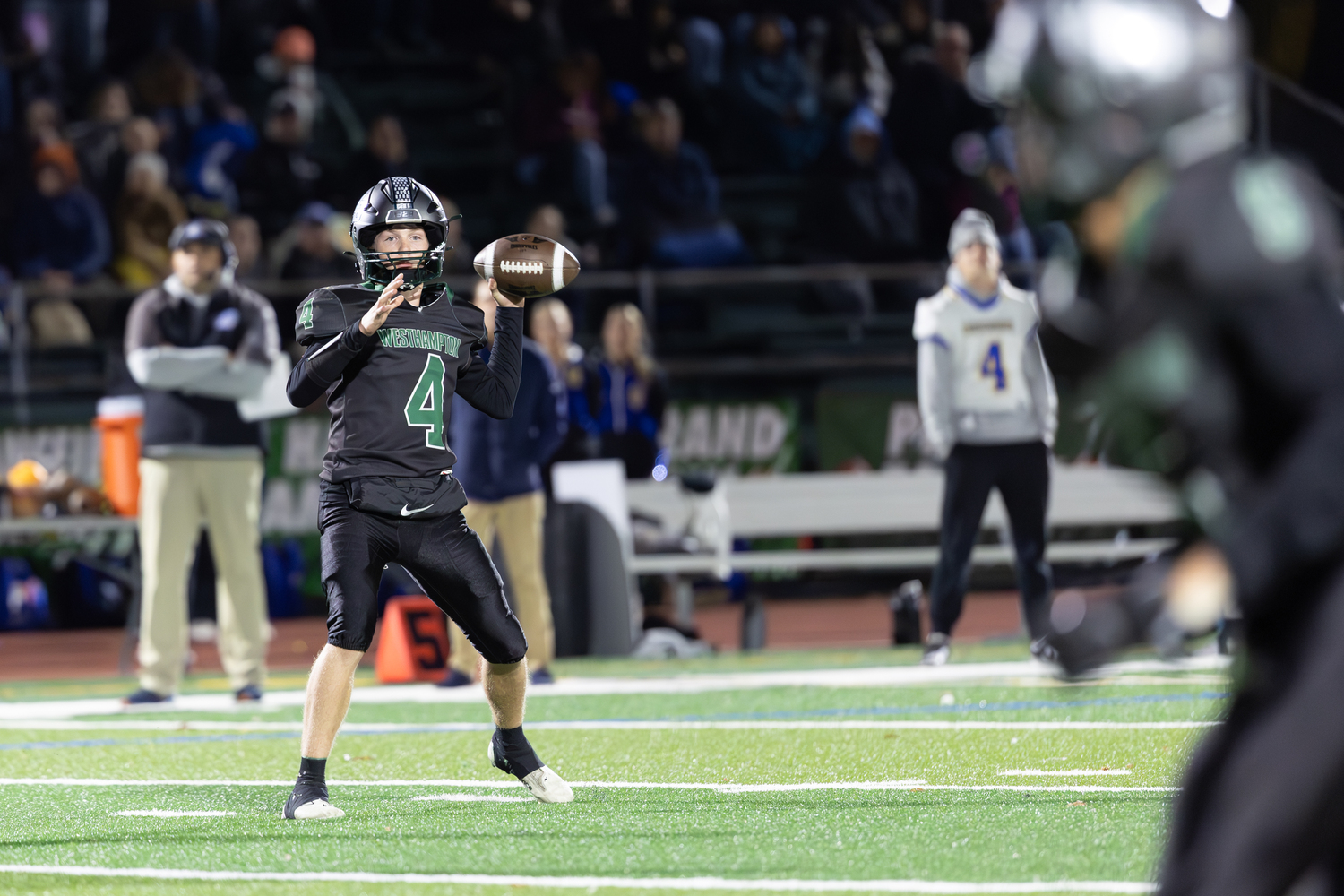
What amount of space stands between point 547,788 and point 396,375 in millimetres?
1449

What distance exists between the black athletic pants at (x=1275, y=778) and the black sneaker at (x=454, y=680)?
8549 millimetres

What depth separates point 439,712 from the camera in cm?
1015

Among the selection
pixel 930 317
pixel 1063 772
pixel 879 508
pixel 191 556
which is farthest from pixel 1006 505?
pixel 191 556

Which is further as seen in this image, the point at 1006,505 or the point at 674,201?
the point at 674,201

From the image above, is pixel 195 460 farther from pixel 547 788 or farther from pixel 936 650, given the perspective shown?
pixel 547 788

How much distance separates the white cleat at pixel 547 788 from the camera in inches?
269

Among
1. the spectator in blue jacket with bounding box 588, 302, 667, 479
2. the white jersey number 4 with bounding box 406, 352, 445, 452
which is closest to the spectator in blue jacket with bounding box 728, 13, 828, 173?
the spectator in blue jacket with bounding box 588, 302, 667, 479

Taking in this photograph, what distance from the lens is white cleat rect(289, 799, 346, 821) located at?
6520 mm

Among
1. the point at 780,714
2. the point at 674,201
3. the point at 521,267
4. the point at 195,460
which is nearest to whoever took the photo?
the point at 521,267

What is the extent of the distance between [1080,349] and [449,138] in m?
17.3

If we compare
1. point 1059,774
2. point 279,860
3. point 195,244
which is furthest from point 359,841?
point 195,244

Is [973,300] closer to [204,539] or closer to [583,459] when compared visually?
[583,459]

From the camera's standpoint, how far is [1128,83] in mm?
3225

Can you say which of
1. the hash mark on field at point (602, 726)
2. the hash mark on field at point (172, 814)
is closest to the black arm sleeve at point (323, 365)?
the hash mark on field at point (172, 814)
